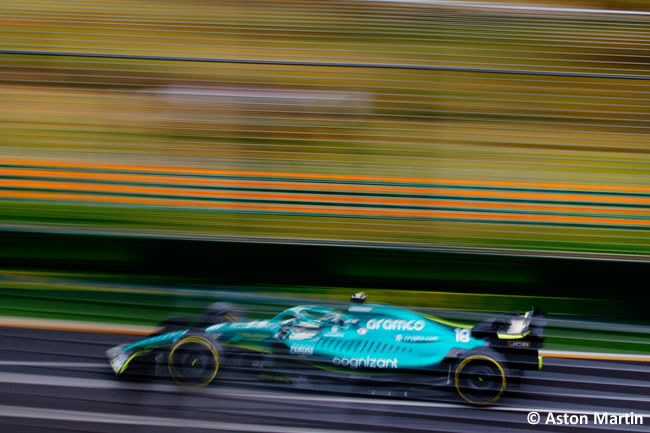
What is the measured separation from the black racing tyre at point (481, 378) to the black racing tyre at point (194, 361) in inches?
21.0

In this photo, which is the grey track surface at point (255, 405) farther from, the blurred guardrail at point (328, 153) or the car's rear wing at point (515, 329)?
the blurred guardrail at point (328, 153)

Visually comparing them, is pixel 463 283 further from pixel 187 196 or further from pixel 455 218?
pixel 187 196

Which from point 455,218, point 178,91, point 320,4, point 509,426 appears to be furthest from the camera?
point 320,4

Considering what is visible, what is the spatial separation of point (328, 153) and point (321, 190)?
0.35 feet

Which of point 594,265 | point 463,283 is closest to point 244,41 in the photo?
point 463,283

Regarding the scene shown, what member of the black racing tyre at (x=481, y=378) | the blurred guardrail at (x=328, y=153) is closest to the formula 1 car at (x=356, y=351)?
the black racing tyre at (x=481, y=378)

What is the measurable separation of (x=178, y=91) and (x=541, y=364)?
1.24 metres

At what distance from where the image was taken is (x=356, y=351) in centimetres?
133

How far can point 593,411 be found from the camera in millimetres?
1325

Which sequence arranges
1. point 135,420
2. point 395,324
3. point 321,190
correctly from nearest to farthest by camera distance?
1. point 135,420
2. point 395,324
3. point 321,190

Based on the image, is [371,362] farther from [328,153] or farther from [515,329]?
[328,153]

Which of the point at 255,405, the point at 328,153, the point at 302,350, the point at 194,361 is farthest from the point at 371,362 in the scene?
the point at 328,153

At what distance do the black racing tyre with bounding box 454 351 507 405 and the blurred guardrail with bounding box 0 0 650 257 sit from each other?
322 millimetres

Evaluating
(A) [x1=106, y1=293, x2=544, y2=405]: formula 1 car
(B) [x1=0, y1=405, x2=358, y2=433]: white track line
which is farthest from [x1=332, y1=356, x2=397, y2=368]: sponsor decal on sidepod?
(B) [x1=0, y1=405, x2=358, y2=433]: white track line
